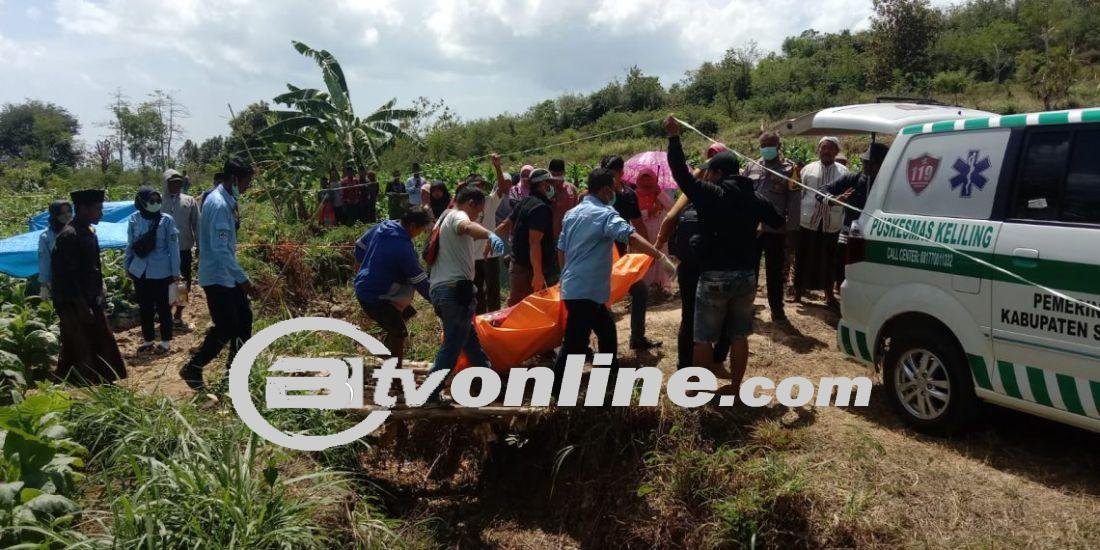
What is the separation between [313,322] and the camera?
5594 millimetres

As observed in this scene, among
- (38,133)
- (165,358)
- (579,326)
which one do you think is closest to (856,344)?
(579,326)

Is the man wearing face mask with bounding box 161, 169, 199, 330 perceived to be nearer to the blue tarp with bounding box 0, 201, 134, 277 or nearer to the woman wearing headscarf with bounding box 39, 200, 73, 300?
the blue tarp with bounding box 0, 201, 134, 277

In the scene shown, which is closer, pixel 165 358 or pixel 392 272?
pixel 392 272

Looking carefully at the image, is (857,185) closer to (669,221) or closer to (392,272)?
(669,221)

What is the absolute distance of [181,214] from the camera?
860 cm

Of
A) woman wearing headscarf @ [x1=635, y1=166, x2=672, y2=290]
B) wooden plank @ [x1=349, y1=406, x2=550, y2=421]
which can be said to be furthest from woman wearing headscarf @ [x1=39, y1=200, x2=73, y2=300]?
woman wearing headscarf @ [x1=635, y1=166, x2=672, y2=290]

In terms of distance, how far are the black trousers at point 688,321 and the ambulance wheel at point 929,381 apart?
1119mm

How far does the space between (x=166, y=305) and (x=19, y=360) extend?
1.47 metres

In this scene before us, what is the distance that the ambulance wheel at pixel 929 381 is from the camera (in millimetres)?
4041

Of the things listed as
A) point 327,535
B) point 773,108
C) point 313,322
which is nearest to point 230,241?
point 313,322

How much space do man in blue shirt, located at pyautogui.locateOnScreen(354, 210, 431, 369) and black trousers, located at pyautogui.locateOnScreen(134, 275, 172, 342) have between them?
3.45 metres

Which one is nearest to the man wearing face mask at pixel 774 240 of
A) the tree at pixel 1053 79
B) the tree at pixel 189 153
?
the tree at pixel 1053 79

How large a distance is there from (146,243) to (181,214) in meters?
1.52

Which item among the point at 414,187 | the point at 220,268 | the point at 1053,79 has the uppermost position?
the point at 1053,79
